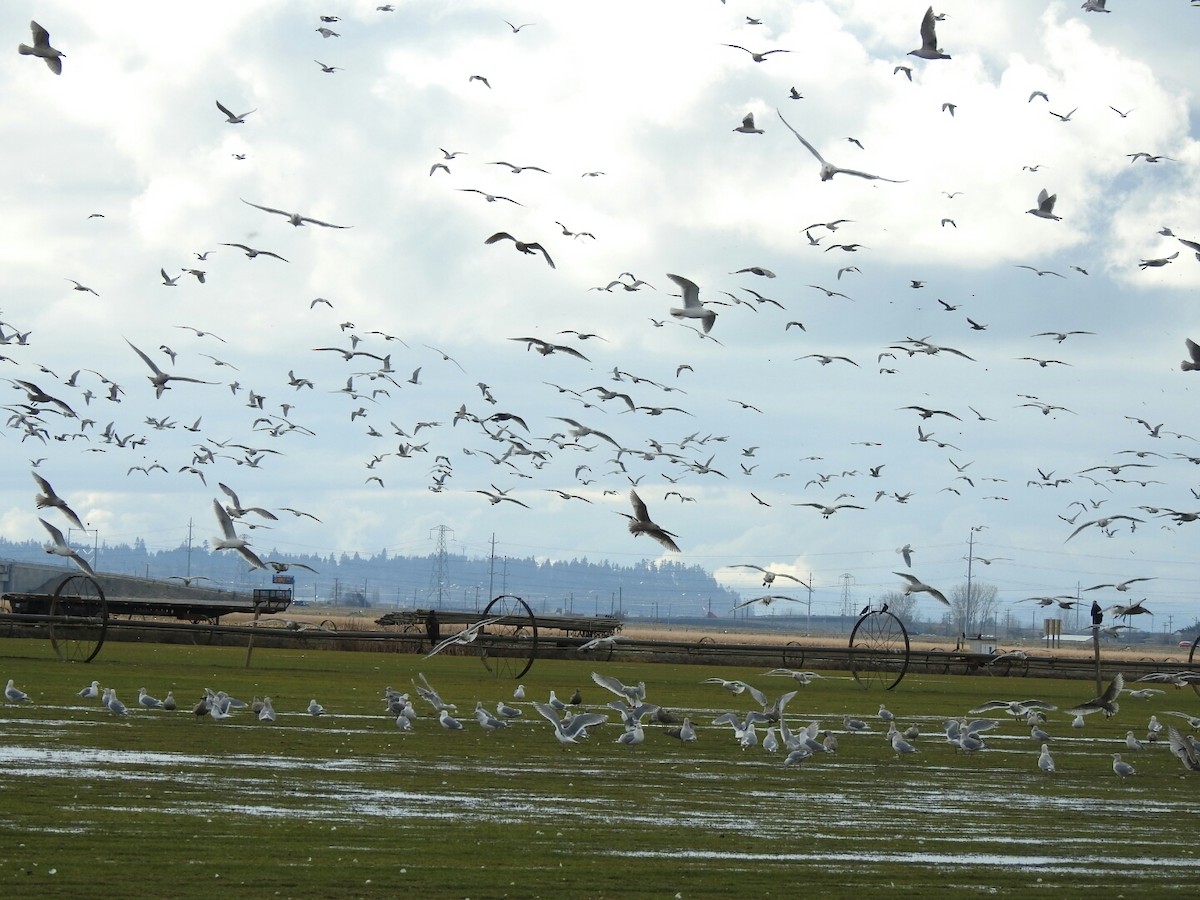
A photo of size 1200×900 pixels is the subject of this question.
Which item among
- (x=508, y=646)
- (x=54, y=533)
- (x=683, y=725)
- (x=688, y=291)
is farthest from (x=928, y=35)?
(x=508, y=646)

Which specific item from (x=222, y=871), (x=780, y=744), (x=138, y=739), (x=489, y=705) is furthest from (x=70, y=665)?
(x=222, y=871)

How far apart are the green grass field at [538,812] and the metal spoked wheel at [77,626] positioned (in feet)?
37.6

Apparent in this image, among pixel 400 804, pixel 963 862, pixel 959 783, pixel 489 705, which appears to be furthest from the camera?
pixel 489 705

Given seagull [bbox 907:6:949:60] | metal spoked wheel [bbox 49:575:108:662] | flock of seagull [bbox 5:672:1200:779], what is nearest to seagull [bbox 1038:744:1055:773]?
flock of seagull [bbox 5:672:1200:779]

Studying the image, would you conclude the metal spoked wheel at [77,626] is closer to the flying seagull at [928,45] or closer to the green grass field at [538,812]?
the green grass field at [538,812]

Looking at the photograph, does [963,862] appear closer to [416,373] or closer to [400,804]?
[400,804]

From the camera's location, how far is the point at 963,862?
14.5 metres

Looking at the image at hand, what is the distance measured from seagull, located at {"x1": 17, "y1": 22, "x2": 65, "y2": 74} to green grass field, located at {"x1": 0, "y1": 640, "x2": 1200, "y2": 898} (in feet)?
35.3

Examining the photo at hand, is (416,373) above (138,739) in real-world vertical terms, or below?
above

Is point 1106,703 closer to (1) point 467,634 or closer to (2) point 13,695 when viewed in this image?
(1) point 467,634

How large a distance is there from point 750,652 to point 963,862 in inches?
1832

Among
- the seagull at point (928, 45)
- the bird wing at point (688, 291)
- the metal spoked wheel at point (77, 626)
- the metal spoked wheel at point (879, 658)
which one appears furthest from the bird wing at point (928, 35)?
the metal spoked wheel at point (77, 626)

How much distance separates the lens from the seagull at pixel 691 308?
30.6 metres

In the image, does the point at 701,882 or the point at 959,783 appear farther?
the point at 959,783
